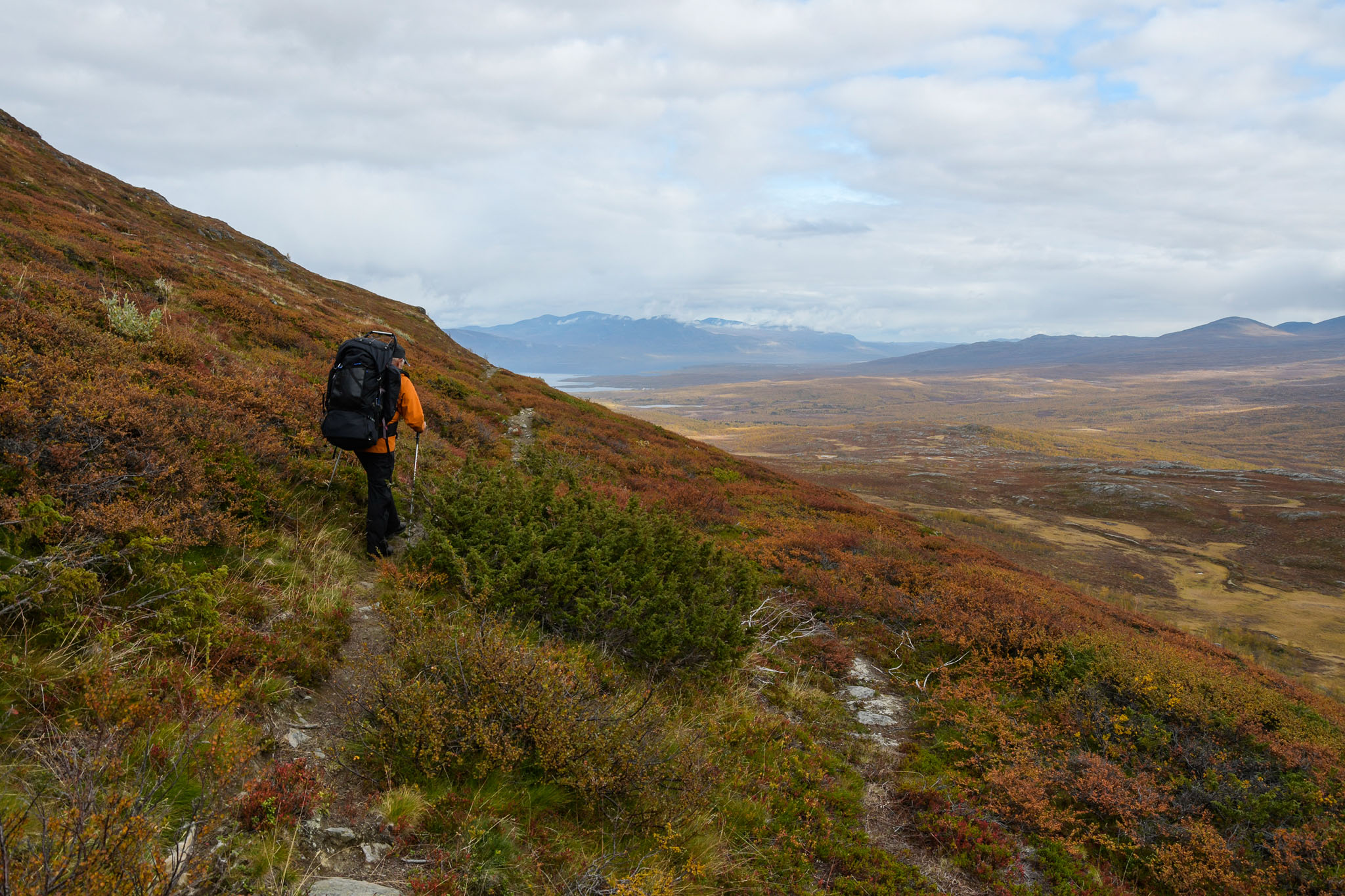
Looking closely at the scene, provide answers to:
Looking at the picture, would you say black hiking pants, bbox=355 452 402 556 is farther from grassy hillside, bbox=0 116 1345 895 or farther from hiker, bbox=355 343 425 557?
grassy hillside, bbox=0 116 1345 895

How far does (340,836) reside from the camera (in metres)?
2.97

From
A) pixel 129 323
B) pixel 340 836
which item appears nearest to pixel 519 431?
pixel 129 323

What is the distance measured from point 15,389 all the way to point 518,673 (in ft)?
14.4

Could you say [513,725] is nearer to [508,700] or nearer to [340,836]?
[508,700]

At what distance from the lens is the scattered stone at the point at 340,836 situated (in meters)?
2.95

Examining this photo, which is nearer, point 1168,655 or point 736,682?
point 736,682

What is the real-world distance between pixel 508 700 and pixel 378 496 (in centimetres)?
322

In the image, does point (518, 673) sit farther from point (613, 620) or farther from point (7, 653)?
point (7, 653)

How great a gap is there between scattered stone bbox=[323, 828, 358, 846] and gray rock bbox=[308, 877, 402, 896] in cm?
23

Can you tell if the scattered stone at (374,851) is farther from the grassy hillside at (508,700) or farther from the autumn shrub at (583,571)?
the autumn shrub at (583,571)

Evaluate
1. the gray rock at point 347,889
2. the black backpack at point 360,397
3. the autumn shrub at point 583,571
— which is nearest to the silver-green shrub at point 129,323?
the black backpack at point 360,397

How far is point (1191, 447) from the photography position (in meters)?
104

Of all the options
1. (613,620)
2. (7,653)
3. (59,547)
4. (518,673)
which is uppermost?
(59,547)

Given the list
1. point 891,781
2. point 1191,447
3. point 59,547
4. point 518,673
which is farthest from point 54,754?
point 1191,447
